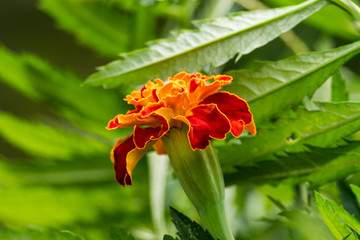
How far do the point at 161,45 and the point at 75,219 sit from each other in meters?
0.48

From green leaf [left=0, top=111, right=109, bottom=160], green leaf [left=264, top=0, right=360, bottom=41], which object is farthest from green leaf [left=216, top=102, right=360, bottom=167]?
green leaf [left=0, top=111, right=109, bottom=160]

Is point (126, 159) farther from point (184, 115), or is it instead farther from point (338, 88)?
point (338, 88)

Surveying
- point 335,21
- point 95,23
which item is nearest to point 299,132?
point 335,21

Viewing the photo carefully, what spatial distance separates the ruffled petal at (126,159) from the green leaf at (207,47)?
0.07 meters

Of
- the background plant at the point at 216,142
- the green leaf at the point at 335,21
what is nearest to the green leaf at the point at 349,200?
the background plant at the point at 216,142

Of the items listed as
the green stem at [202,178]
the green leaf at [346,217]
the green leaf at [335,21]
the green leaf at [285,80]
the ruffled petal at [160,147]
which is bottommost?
the green leaf at [346,217]

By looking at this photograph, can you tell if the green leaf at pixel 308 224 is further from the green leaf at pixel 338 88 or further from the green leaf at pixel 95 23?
the green leaf at pixel 95 23

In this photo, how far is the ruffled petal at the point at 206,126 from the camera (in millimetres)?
309

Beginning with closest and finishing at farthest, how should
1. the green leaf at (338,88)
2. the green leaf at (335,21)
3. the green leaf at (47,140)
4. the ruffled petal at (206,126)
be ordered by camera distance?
the ruffled petal at (206,126), the green leaf at (338,88), the green leaf at (335,21), the green leaf at (47,140)

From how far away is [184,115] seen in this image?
335mm

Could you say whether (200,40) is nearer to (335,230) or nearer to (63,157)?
(335,230)

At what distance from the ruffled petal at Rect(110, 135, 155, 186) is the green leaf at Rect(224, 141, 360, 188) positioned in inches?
4.2

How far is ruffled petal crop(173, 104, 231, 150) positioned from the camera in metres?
0.31

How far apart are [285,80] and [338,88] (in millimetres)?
71
